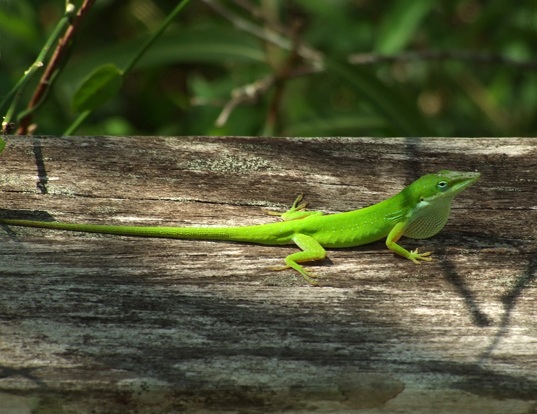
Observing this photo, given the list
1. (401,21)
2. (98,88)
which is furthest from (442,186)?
(401,21)

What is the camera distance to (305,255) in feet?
8.96

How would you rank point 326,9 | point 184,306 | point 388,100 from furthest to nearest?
point 326,9 < point 388,100 < point 184,306

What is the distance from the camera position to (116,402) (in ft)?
6.46

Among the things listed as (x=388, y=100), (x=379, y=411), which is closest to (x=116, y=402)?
(x=379, y=411)

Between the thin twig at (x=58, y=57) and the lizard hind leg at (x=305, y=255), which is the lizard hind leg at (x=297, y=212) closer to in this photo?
the lizard hind leg at (x=305, y=255)

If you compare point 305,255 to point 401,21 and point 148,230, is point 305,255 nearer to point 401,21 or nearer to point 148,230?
point 148,230

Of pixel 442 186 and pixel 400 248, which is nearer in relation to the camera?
pixel 400 248

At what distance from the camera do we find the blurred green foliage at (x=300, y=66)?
487 cm

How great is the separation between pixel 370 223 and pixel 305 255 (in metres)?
0.32

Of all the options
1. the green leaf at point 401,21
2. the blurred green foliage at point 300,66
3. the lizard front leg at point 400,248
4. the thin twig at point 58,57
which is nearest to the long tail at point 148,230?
the lizard front leg at point 400,248

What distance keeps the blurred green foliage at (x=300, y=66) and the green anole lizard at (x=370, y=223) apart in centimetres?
138

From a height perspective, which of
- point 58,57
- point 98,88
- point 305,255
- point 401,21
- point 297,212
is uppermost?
point 401,21

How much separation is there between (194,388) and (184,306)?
0.33m

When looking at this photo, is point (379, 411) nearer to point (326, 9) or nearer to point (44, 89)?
point (44, 89)
